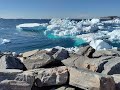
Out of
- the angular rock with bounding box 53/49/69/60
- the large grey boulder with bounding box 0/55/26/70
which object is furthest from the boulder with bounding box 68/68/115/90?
the angular rock with bounding box 53/49/69/60

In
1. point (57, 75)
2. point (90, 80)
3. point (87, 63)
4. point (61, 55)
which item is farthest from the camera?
point (61, 55)

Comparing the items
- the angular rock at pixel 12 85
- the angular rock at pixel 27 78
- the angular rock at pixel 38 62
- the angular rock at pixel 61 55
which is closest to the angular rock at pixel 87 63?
the angular rock at pixel 61 55

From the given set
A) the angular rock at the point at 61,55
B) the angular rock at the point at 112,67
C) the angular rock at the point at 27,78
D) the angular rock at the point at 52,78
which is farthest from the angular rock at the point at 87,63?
the angular rock at the point at 27,78

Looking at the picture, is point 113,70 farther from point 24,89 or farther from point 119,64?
point 24,89

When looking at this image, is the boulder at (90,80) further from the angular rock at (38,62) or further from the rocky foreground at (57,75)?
the angular rock at (38,62)

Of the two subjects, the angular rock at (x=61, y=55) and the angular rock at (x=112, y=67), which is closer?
the angular rock at (x=112, y=67)

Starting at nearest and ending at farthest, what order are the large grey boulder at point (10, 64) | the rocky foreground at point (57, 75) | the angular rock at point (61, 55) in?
the rocky foreground at point (57, 75) → the large grey boulder at point (10, 64) → the angular rock at point (61, 55)

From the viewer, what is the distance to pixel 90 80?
4.07 metres

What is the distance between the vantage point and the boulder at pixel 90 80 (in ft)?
13.1

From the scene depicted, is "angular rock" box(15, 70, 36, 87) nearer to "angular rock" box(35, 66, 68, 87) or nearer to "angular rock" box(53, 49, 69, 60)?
"angular rock" box(35, 66, 68, 87)

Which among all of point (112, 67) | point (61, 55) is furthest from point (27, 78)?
point (61, 55)

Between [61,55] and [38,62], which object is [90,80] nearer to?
[38,62]

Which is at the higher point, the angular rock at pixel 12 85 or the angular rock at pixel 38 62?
the angular rock at pixel 38 62

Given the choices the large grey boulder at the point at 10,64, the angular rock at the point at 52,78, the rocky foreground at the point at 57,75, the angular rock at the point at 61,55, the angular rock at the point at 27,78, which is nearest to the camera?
the rocky foreground at the point at 57,75
